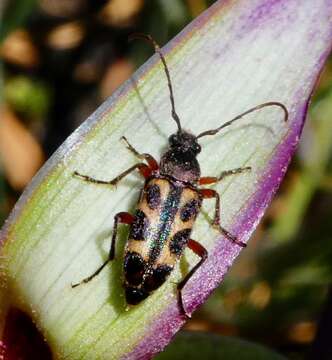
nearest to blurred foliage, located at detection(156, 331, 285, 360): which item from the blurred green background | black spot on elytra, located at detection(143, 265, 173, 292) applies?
black spot on elytra, located at detection(143, 265, 173, 292)

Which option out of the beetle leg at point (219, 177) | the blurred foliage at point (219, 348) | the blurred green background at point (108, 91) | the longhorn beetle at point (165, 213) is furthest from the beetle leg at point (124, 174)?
the blurred green background at point (108, 91)

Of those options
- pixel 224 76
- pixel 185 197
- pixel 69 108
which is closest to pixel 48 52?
pixel 69 108

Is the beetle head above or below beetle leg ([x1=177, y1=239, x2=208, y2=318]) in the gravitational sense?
above

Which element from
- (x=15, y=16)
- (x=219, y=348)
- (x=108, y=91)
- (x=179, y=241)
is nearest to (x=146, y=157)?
(x=179, y=241)

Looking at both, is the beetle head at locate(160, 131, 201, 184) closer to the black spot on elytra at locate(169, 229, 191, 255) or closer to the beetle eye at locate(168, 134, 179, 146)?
the beetle eye at locate(168, 134, 179, 146)

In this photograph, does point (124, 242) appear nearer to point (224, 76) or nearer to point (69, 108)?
point (224, 76)

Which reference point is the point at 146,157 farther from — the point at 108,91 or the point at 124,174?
the point at 108,91
